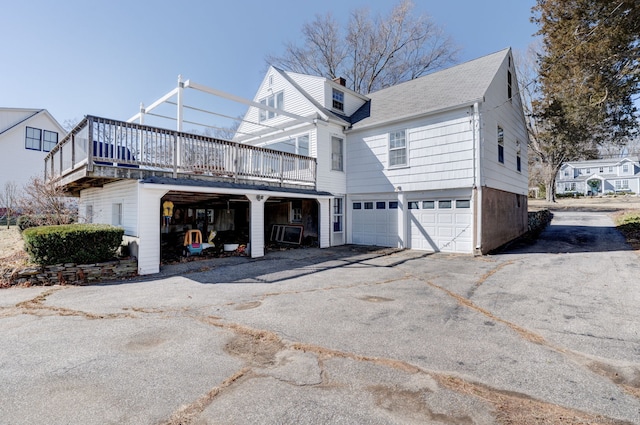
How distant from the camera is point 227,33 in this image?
16.6m

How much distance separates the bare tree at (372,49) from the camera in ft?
89.6

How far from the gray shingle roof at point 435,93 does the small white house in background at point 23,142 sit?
2277 cm

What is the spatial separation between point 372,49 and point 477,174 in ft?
72.5

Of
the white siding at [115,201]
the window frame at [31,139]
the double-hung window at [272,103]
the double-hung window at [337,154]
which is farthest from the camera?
the window frame at [31,139]

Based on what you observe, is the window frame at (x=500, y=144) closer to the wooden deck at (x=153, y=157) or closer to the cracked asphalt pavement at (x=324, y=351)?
the cracked asphalt pavement at (x=324, y=351)

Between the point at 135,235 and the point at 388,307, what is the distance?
6.79m

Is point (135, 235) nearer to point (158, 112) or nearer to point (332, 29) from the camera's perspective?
point (158, 112)

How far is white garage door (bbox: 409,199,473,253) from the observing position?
36.1 feet

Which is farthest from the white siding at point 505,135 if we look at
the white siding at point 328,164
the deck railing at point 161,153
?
A: the deck railing at point 161,153

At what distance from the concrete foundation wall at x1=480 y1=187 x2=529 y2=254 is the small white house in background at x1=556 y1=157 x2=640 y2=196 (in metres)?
39.1

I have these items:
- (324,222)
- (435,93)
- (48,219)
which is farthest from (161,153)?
(435,93)

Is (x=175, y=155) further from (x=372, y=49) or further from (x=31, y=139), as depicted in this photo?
(x=372, y=49)

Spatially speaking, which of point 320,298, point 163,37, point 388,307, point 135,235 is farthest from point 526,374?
point 163,37

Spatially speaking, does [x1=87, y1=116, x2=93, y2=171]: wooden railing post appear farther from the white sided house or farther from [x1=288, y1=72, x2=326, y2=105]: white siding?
[x1=288, y1=72, x2=326, y2=105]: white siding
